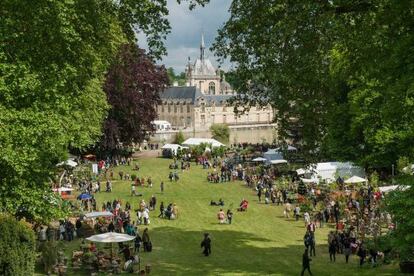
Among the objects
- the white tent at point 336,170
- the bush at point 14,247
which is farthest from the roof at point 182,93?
the bush at point 14,247

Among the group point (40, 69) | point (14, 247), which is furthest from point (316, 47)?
point (14, 247)

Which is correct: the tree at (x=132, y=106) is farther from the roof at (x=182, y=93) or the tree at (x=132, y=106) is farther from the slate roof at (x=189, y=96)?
the roof at (x=182, y=93)

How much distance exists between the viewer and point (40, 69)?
794 inches

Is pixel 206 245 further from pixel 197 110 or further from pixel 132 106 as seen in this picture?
pixel 197 110

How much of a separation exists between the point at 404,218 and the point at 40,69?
41.1 ft

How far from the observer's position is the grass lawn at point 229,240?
945 inches

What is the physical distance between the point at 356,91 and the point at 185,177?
19414mm

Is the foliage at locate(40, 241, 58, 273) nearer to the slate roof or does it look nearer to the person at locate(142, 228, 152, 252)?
the person at locate(142, 228, 152, 252)

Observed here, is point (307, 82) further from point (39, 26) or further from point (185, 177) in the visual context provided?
point (185, 177)

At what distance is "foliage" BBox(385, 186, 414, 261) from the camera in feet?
57.5

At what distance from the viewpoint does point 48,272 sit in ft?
75.9

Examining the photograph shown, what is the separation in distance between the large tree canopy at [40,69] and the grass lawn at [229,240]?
20.9 ft

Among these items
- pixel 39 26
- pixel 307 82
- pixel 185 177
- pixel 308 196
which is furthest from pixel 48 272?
pixel 185 177

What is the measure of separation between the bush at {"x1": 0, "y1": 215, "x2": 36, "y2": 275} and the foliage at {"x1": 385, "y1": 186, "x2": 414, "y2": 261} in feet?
37.4
